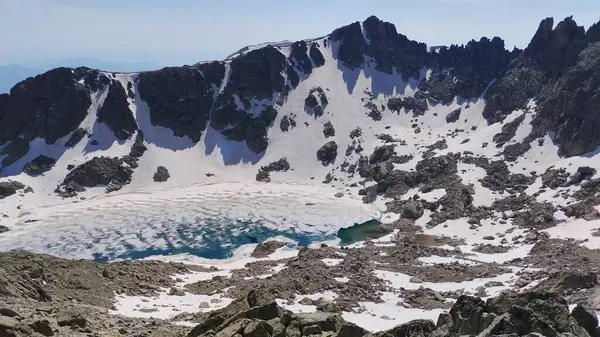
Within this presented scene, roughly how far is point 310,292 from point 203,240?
138 feet

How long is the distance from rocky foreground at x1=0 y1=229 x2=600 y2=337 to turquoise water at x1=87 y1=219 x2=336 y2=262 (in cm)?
893

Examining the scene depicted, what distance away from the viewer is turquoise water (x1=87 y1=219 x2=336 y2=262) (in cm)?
8462

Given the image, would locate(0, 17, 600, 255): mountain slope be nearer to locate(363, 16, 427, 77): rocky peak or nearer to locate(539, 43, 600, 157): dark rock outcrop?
locate(539, 43, 600, 157): dark rock outcrop

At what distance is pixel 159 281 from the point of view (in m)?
56.2

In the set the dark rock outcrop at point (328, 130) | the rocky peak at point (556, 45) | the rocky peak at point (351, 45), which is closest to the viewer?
the rocky peak at point (556, 45)

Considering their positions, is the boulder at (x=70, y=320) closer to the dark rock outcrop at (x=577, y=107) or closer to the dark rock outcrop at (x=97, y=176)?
the dark rock outcrop at (x=97, y=176)

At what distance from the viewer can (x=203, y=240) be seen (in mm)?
90875

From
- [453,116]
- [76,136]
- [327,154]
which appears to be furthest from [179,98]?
[453,116]

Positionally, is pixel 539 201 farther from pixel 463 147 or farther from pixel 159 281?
pixel 159 281

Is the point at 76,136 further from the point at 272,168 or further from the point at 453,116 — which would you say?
the point at 453,116

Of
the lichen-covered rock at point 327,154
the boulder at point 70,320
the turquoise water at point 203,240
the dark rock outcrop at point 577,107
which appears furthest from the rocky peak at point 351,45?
the boulder at point 70,320

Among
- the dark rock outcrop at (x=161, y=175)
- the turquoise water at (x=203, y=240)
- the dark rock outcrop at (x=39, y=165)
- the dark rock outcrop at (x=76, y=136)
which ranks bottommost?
the turquoise water at (x=203, y=240)

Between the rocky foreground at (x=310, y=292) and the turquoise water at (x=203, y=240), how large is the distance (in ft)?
29.3

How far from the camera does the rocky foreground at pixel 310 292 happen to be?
22.8 m
